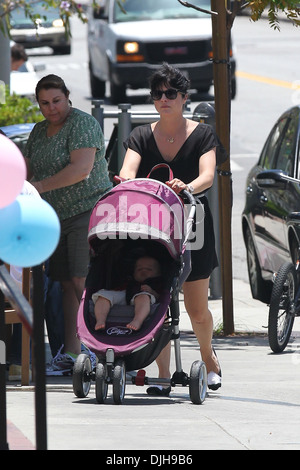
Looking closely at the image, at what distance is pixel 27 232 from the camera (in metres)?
4.61

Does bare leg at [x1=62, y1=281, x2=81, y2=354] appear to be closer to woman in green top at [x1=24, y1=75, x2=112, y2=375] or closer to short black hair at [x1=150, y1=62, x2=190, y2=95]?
woman in green top at [x1=24, y1=75, x2=112, y2=375]

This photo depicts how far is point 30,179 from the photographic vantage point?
26.7 feet

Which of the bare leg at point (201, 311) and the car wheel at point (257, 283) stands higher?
the bare leg at point (201, 311)

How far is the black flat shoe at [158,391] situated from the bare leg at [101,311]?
638 millimetres

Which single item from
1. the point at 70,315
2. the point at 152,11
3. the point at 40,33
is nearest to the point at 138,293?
the point at 70,315

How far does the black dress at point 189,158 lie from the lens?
730cm

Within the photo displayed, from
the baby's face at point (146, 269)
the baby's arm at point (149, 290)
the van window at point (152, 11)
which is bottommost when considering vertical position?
the van window at point (152, 11)

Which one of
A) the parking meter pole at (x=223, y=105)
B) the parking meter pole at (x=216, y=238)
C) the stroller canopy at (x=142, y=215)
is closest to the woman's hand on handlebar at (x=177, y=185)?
the stroller canopy at (x=142, y=215)

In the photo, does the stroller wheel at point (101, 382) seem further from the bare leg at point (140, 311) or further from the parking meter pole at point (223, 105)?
the parking meter pole at point (223, 105)

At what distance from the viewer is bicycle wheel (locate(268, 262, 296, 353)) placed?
29.2 feet

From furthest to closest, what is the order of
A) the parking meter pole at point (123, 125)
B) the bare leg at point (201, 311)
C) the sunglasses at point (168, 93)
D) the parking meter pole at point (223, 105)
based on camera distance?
the parking meter pole at point (123, 125) < the parking meter pole at point (223, 105) < the bare leg at point (201, 311) < the sunglasses at point (168, 93)

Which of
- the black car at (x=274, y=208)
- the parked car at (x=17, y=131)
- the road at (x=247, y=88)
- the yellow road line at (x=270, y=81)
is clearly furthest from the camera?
the yellow road line at (x=270, y=81)

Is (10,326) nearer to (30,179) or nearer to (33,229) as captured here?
(30,179)

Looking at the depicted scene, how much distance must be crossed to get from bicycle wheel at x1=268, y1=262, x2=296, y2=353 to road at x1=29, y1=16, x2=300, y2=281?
3922 millimetres
